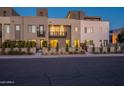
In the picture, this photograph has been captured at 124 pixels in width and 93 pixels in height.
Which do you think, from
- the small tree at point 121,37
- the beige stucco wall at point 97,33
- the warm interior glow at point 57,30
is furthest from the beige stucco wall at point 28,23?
the small tree at point 121,37

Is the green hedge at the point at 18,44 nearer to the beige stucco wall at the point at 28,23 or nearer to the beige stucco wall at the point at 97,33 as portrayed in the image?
the beige stucco wall at the point at 28,23

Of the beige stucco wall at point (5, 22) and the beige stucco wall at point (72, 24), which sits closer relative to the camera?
the beige stucco wall at point (5, 22)

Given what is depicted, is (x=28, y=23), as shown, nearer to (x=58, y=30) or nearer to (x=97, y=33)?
(x=58, y=30)

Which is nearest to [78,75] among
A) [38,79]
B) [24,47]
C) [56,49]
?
[38,79]

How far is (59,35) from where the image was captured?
1714 centimetres

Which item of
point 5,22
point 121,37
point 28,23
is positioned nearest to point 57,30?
point 28,23

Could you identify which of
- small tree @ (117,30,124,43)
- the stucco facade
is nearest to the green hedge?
the stucco facade

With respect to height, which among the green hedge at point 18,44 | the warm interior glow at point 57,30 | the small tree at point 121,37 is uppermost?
the warm interior glow at point 57,30

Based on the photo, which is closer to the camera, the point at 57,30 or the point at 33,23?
the point at 57,30

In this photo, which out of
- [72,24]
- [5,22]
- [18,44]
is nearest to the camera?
[5,22]

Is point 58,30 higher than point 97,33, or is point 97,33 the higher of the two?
point 58,30

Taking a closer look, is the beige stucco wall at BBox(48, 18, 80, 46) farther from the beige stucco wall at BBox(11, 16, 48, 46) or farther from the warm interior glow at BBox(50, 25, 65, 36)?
the beige stucco wall at BBox(11, 16, 48, 46)

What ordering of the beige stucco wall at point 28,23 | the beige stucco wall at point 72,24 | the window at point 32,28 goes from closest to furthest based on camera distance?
the beige stucco wall at point 28,23
the beige stucco wall at point 72,24
the window at point 32,28
